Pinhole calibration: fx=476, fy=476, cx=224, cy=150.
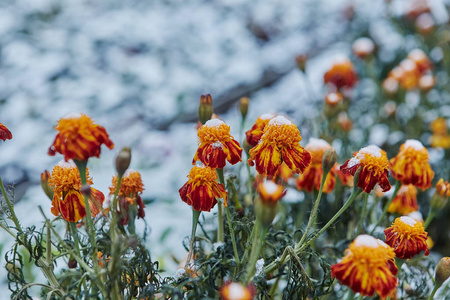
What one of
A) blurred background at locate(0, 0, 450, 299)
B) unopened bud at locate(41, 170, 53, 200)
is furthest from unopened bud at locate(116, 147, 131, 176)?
blurred background at locate(0, 0, 450, 299)

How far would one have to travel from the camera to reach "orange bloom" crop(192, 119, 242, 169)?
0.61 m

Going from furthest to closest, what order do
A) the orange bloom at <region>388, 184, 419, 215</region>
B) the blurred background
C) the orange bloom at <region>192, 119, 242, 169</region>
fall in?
the blurred background
the orange bloom at <region>388, 184, 419, 215</region>
the orange bloom at <region>192, 119, 242, 169</region>

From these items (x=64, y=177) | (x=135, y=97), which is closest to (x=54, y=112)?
(x=135, y=97)

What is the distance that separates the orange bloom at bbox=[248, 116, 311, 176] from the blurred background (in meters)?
0.56

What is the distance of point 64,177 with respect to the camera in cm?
62

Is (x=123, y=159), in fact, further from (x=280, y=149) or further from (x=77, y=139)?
(x=280, y=149)

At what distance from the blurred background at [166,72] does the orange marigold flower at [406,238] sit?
1.78ft

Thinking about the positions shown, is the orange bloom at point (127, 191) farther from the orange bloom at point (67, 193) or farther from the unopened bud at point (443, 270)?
the unopened bud at point (443, 270)

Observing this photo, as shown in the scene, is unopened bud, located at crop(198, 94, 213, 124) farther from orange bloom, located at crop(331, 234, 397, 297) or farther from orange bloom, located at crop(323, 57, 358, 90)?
orange bloom, located at crop(323, 57, 358, 90)

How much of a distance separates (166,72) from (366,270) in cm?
177

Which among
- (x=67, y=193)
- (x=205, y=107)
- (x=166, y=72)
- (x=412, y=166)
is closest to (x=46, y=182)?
(x=67, y=193)

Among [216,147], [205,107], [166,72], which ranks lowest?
[216,147]

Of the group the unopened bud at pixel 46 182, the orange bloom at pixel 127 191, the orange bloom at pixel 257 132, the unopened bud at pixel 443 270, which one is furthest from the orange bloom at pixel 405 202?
the unopened bud at pixel 46 182

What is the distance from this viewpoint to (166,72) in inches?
85.3
